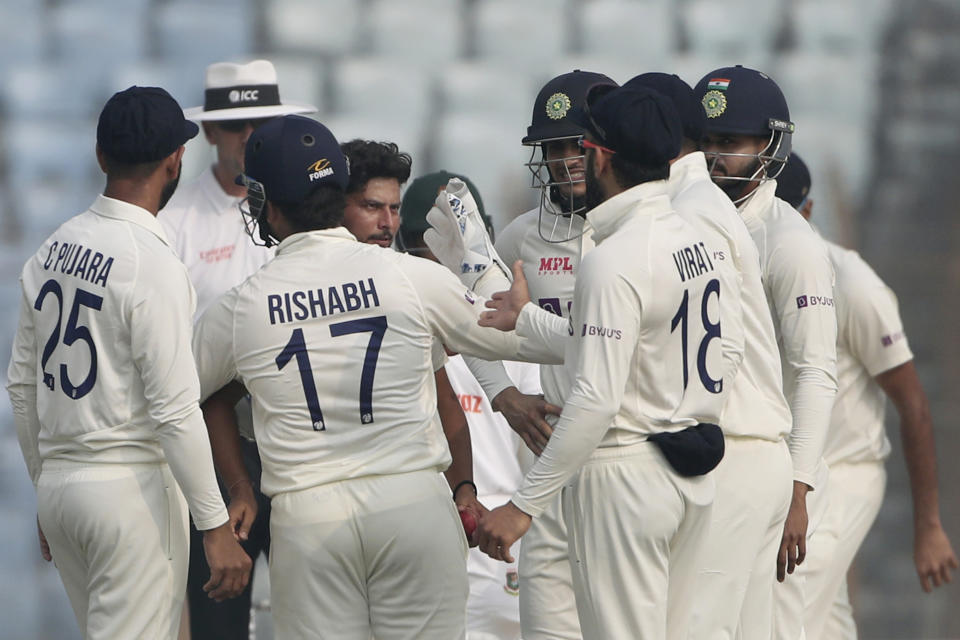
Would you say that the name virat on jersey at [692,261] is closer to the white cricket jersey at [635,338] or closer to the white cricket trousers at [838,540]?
the white cricket jersey at [635,338]

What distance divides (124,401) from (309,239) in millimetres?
547

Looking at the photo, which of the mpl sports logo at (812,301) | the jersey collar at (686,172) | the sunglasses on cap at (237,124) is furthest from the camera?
the sunglasses on cap at (237,124)

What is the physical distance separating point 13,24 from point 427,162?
162 centimetres

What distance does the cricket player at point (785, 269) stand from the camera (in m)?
3.66

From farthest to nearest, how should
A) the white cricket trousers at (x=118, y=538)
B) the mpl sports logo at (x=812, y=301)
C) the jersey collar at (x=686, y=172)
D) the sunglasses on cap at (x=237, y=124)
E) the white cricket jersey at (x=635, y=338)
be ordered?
the sunglasses on cap at (x=237, y=124) < the mpl sports logo at (x=812, y=301) < the jersey collar at (x=686, y=172) < the white cricket trousers at (x=118, y=538) < the white cricket jersey at (x=635, y=338)

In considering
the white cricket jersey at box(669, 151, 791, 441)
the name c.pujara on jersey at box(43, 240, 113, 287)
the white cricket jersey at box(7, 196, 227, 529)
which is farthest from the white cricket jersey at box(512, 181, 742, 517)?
the name c.pujara on jersey at box(43, 240, 113, 287)

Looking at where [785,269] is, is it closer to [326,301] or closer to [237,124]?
[326,301]

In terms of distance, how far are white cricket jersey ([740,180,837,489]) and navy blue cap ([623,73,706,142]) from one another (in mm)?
391

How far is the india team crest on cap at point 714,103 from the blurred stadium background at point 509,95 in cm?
196

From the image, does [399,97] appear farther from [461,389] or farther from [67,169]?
[461,389]

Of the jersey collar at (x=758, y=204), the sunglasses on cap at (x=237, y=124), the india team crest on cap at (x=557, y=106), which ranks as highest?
the india team crest on cap at (x=557, y=106)

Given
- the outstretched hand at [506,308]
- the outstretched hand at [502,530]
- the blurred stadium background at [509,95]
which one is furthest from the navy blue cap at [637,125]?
the blurred stadium background at [509,95]

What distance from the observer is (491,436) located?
4410 millimetres

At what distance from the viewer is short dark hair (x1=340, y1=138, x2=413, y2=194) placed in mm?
3918
